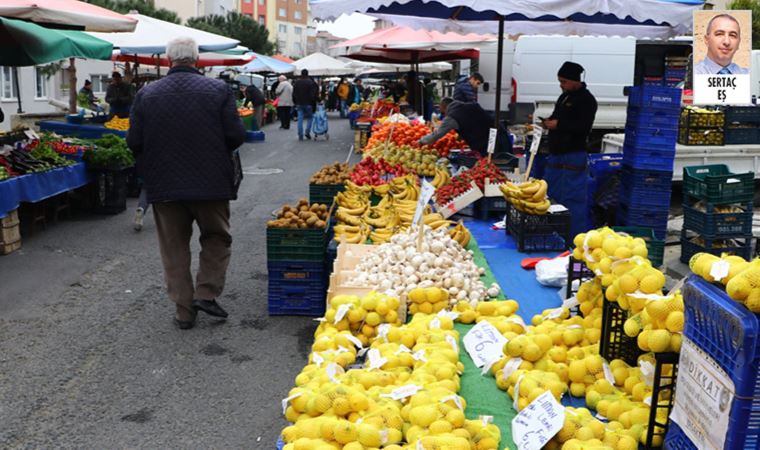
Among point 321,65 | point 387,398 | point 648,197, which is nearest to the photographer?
point 387,398

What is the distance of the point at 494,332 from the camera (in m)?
3.84

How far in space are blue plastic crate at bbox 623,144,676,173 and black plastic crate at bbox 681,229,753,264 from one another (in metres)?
0.83

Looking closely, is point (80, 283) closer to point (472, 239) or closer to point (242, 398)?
point (242, 398)

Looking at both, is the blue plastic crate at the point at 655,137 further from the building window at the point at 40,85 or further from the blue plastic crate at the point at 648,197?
the building window at the point at 40,85

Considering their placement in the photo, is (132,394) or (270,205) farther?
(270,205)

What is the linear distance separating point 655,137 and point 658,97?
0.43 metres

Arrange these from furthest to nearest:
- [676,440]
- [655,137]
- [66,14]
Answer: [66,14]
[655,137]
[676,440]

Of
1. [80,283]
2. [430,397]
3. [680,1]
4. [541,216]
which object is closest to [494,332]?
[430,397]

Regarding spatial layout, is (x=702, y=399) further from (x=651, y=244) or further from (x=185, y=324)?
(x=185, y=324)

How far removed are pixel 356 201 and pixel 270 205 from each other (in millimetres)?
4452

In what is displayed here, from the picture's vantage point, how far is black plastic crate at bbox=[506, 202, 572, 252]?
5977mm

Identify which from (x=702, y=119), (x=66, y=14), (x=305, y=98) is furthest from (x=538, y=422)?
(x=305, y=98)

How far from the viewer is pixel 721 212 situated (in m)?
7.68

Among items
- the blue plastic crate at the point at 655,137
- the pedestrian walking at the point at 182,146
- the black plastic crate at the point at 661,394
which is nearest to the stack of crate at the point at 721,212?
the blue plastic crate at the point at 655,137
